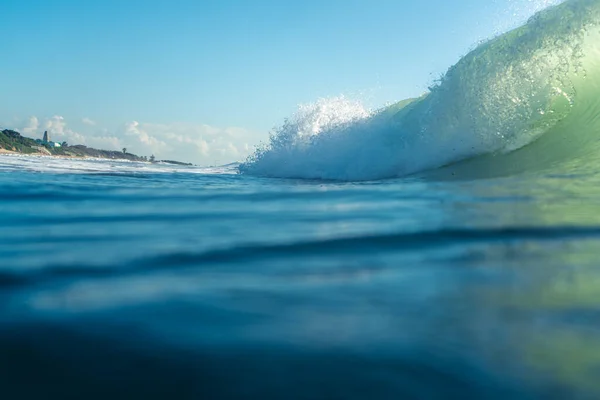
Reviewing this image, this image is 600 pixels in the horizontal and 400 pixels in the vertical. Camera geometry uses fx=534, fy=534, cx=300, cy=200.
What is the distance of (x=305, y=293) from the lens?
5.42 ft

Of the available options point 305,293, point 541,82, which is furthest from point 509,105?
point 305,293

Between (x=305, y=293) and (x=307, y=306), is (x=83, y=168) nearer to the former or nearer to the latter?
(x=305, y=293)

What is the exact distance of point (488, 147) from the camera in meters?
7.67

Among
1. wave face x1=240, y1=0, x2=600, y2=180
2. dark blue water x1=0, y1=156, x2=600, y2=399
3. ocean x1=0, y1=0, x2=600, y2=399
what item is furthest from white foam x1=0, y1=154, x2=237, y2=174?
dark blue water x1=0, y1=156, x2=600, y2=399

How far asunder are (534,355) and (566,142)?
6.59 metres

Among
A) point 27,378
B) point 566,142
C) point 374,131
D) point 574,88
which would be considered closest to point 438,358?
point 27,378

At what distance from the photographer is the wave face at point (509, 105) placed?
299 inches

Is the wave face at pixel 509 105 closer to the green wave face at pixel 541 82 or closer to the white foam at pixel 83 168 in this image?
the green wave face at pixel 541 82

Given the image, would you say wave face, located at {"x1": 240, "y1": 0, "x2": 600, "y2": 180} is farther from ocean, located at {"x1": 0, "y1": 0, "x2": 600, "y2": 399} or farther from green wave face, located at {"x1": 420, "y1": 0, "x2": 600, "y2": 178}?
ocean, located at {"x1": 0, "y1": 0, "x2": 600, "y2": 399}

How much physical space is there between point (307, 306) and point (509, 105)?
7.24m

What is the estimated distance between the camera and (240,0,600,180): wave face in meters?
7.58

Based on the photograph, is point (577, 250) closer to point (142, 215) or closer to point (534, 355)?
point (534, 355)

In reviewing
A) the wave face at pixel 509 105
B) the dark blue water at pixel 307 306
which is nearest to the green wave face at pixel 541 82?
the wave face at pixel 509 105

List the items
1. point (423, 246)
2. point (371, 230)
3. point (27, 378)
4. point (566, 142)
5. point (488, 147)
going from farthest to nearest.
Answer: point (488, 147), point (566, 142), point (371, 230), point (423, 246), point (27, 378)
